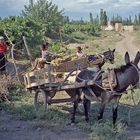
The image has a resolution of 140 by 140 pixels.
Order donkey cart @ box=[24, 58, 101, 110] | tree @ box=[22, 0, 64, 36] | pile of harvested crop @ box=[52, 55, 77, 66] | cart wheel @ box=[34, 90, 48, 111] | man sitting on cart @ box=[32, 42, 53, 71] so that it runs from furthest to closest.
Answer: tree @ box=[22, 0, 64, 36], man sitting on cart @ box=[32, 42, 53, 71], pile of harvested crop @ box=[52, 55, 77, 66], cart wheel @ box=[34, 90, 48, 111], donkey cart @ box=[24, 58, 101, 110]

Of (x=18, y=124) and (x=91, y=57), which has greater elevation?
(x=91, y=57)

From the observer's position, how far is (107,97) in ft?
35.8

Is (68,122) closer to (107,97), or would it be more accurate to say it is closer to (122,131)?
(107,97)

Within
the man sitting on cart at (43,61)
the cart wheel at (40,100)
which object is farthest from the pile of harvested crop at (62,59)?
the cart wheel at (40,100)

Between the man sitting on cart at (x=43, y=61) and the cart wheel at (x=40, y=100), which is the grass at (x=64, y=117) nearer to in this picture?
the cart wheel at (x=40, y=100)

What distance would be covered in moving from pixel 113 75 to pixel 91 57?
299cm

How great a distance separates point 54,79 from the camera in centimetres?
1252

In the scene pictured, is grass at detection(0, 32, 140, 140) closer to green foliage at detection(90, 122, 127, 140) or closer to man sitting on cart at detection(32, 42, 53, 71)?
green foliage at detection(90, 122, 127, 140)

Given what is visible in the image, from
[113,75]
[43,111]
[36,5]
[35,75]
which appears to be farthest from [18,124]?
[36,5]

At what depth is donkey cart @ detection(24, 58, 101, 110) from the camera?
1199cm

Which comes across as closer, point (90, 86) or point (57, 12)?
A: point (90, 86)

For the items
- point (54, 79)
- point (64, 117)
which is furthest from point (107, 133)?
point (54, 79)

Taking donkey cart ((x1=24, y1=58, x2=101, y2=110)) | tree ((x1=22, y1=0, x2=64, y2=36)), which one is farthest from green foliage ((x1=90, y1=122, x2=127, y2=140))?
tree ((x1=22, y1=0, x2=64, y2=36))

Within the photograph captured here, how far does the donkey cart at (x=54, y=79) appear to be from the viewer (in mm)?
11992
